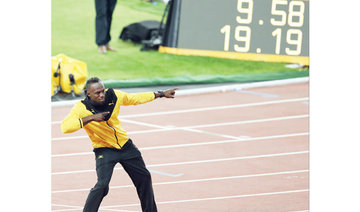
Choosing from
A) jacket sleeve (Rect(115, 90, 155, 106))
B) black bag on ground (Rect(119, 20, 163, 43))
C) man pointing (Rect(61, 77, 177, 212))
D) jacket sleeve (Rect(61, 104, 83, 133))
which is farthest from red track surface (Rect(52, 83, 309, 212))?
black bag on ground (Rect(119, 20, 163, 43))

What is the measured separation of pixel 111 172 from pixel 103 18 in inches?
368

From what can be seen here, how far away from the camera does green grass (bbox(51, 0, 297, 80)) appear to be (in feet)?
51.5

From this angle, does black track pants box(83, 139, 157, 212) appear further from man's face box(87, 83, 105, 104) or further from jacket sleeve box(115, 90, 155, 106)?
man's face box(87, 83, 105, 104)

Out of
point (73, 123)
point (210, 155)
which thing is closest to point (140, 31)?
point (210, 155)

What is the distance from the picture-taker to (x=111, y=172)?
7336 millimetres

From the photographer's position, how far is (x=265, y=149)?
1127 centimetres

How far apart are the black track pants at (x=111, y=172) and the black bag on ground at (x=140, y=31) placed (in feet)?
32.0

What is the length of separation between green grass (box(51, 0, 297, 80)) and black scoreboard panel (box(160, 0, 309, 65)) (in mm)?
2637

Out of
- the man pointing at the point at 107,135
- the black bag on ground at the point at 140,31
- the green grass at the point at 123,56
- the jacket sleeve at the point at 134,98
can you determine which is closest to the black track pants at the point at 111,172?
the man pointing at the point at 107,135
